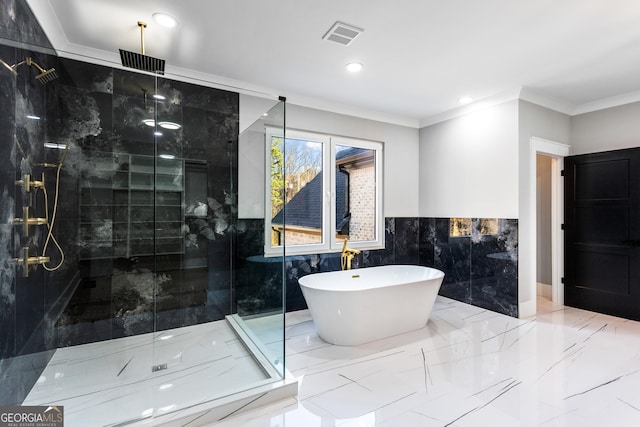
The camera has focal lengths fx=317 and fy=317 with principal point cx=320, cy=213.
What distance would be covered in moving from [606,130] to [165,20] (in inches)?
193

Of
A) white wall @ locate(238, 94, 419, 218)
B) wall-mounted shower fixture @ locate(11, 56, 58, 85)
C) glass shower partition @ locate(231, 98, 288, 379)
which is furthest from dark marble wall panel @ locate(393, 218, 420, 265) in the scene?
wall-mounted shower fixture @ locate(11, 56, 58, 85)

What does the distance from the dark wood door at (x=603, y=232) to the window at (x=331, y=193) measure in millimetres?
2409

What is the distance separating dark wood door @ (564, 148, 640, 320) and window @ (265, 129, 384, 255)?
2409 millimetres

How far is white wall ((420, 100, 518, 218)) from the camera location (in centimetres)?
364

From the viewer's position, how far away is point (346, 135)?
416 cm

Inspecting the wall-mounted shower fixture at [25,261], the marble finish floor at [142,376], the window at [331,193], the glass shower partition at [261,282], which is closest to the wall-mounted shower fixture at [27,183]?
the wall-mounted shower fixture at [25,261]

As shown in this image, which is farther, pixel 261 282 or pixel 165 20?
pixel 261 282

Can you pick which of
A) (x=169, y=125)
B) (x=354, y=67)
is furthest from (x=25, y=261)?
(x=354, y=67)

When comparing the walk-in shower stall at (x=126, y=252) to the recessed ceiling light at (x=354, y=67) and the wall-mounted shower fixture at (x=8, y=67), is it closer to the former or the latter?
the wall-mounted shower fixture at (x=8, y=67)

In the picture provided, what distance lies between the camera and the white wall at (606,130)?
12.0 feet

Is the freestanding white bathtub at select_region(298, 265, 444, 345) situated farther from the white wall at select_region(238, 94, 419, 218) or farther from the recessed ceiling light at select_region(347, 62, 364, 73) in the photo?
the recessed ceiling light at select_region(347, 62, 364, 73)

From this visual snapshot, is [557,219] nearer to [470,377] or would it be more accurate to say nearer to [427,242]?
[427,242]

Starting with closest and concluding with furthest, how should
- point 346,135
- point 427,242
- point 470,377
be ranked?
point 470,377
point 346,135
point 427,242

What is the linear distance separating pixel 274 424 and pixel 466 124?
3.95 m
